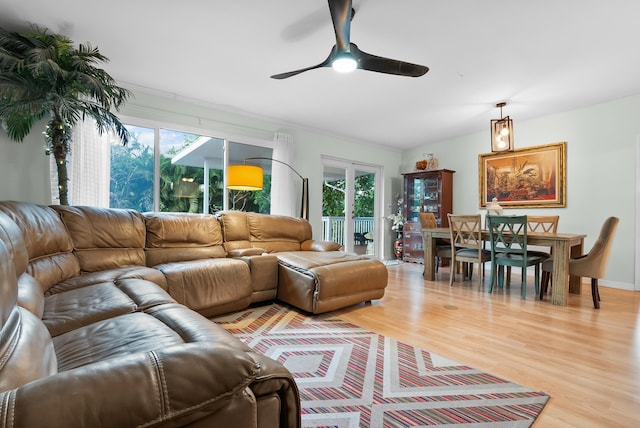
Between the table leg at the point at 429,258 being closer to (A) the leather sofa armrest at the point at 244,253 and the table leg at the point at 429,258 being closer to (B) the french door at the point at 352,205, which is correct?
(B) the french door at the point at 352,205

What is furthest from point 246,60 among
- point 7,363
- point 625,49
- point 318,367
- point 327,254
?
point 625,49

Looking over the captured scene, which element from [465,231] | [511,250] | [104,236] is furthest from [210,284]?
[511,250]

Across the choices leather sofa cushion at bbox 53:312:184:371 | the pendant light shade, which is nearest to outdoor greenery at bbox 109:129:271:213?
leather sofa cushion at bbox 53:312:184:371

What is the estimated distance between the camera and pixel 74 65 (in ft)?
8.46

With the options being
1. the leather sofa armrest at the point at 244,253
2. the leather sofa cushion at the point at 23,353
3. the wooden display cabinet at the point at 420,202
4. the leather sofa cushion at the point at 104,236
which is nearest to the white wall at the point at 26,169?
the leather sofa cushion at the point at 104,236

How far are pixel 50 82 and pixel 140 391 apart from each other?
2924 millimetres

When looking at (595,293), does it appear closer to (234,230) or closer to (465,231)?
(465,231)

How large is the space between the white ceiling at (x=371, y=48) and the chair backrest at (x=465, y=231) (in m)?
1.58

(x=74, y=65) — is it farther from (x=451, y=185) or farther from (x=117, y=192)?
(x=451, y=185)

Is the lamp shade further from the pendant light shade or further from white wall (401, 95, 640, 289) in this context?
white wall (401, 95, 640, 289)

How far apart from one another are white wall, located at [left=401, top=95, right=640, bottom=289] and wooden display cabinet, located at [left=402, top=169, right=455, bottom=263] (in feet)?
3.84

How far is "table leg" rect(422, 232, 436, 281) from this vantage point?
174 inches

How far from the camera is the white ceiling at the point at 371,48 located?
2398 millimetres

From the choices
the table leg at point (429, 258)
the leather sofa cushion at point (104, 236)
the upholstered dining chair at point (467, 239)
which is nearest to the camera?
the leather sofa cushion at point (104, 236)
